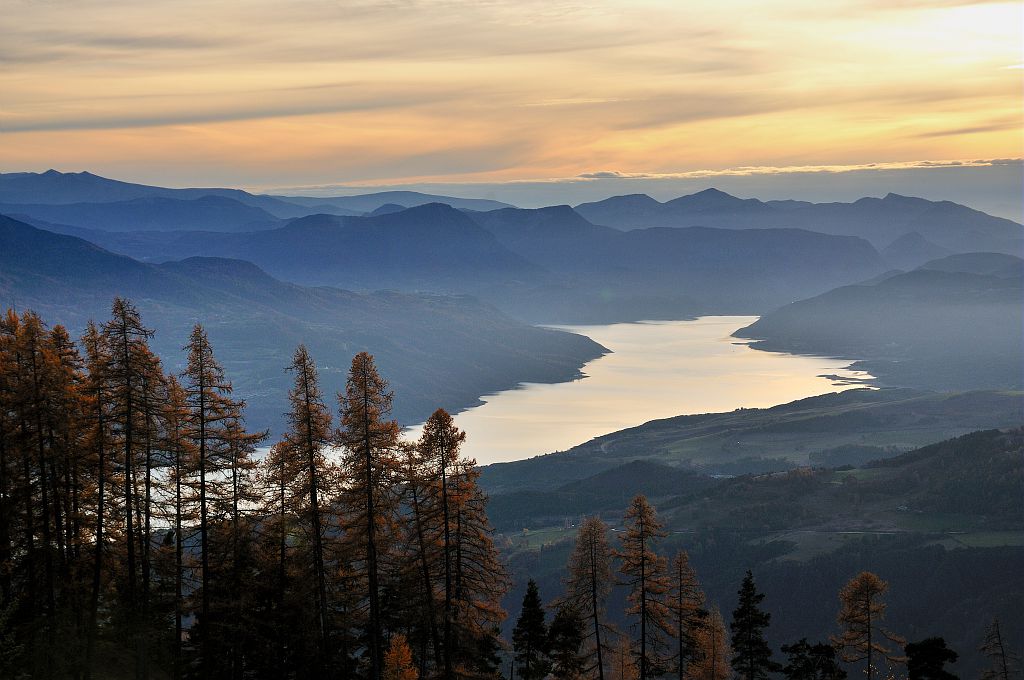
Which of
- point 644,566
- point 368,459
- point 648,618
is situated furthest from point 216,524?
point 648,618

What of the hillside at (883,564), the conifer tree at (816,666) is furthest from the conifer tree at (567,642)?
the hillside at (883,564)

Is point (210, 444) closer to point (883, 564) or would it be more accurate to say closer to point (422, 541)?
point (422, 541)

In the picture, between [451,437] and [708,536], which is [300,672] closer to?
[451,437]

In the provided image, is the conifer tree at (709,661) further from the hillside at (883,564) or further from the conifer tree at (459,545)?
the hillside at (883,564)

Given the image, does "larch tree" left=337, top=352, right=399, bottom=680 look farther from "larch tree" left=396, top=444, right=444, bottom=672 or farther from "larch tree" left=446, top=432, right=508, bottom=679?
"larch tree" left=446, top=432, right=508, bottom=679

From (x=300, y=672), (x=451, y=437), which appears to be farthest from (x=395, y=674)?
(x=451, y=437)

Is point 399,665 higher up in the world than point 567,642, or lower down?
higher up

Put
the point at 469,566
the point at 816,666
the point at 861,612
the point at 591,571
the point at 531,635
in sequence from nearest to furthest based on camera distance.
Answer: the point at 469,566 < the point at 591,571 < the point at 861,612 < the point at 531,635 < the point at 816,666
